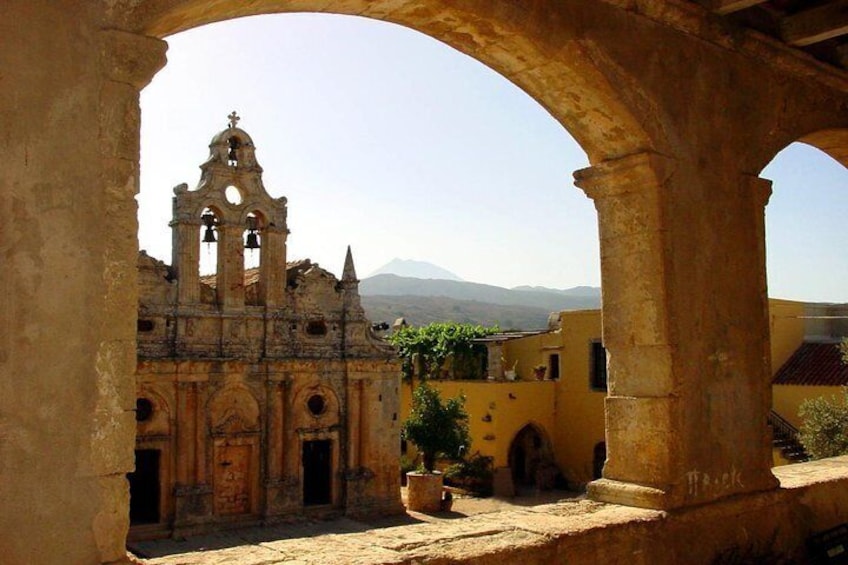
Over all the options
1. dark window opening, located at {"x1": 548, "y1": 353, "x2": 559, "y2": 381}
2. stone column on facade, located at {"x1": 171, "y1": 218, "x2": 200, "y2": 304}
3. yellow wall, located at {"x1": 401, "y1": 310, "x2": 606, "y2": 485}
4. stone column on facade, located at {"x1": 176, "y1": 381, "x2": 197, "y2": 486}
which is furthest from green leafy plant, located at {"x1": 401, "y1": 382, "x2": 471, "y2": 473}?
stone column on facade, located at {"x1": 171, "y1": 218, "x2": 200, "y2": 304}

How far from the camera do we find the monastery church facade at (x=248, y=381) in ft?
61.0

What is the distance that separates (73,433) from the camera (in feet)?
8.11

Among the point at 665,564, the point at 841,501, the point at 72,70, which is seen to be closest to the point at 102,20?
the point at 72,70

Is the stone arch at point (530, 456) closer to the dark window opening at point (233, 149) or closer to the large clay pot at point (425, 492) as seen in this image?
the large clay pot at point (425, 492)

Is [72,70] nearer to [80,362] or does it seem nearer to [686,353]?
[80,362]

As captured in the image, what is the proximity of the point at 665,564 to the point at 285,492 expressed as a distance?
16589mm

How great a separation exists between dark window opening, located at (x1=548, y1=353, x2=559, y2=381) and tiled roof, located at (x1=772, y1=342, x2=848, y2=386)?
6.30 metres

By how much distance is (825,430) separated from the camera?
49.5 feet

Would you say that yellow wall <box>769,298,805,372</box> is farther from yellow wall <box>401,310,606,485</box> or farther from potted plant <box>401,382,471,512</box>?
potted plant <box>401,382,471,512</box>

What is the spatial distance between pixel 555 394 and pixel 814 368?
7253mm

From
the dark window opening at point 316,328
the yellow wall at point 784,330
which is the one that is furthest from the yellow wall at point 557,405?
the dark window opening at point 316,328

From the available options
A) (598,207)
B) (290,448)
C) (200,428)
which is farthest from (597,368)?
(598,207)

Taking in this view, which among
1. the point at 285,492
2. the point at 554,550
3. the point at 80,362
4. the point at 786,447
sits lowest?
the point at 285,492

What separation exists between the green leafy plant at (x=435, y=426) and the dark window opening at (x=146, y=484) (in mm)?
6621
